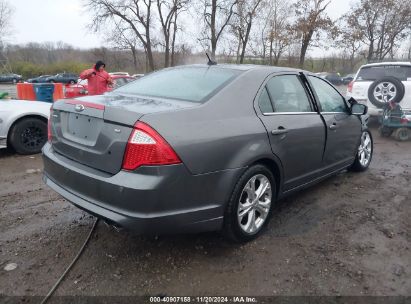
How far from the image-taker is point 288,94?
341 centimetres

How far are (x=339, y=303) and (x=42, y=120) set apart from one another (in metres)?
5.46

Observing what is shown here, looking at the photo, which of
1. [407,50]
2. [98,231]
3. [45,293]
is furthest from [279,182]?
[407,50]

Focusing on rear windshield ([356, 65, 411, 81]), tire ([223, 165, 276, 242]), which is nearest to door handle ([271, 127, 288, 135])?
tire ([223, 165, 276, 242])

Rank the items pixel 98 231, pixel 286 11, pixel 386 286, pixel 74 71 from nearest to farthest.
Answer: pixel 386 286, pixel 98 231, pixel 286 11, pixel 74 71

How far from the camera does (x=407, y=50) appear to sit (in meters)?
39.2

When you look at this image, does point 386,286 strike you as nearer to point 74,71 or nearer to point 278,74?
point 278,74

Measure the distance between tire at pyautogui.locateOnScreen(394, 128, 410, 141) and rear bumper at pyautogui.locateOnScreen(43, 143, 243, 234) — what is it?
615cm

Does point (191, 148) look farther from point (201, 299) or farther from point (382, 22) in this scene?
point (382, 22)

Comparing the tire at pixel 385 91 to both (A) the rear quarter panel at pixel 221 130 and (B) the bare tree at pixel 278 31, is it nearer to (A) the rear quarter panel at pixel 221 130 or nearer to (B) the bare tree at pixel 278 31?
(A) the rear quarter panel at pixel 221 130

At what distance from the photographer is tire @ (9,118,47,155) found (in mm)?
5703

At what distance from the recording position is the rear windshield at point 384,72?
8.17 meters

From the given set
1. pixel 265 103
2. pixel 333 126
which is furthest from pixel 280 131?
pixel 333 126

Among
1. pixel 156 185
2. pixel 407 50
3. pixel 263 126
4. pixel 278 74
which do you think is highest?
pixel 407 50

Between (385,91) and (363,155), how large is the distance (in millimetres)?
3251
